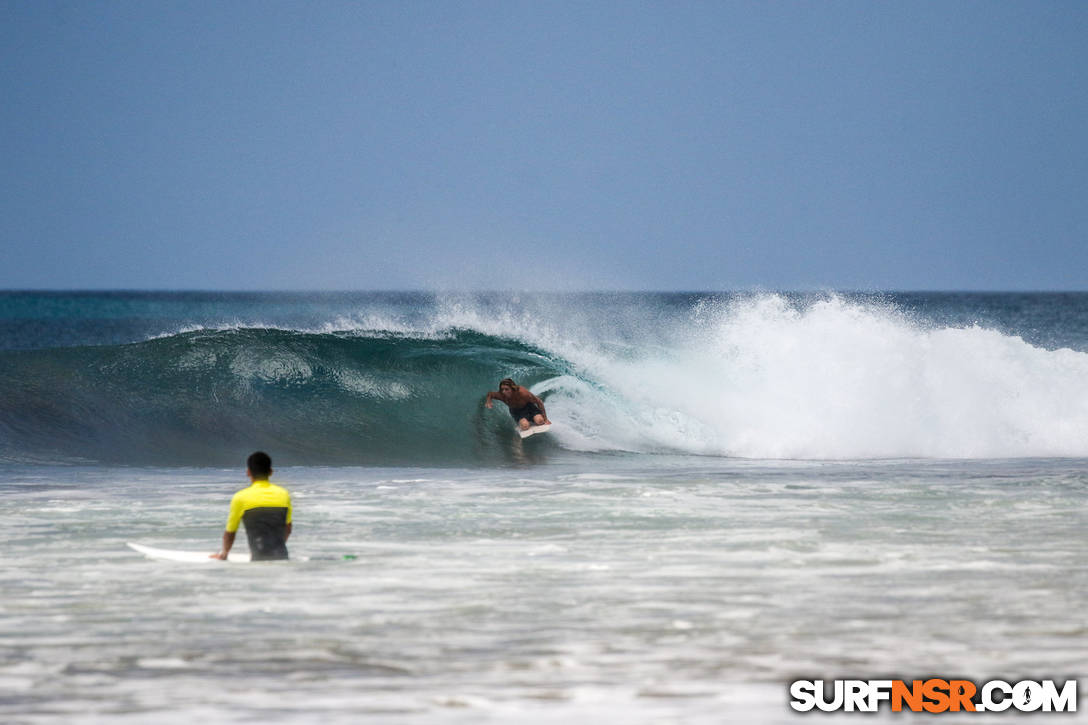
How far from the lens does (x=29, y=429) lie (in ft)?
65.7

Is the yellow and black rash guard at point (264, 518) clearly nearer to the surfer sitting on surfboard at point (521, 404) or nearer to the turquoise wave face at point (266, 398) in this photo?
the turquoise wave face at point (266, 398)

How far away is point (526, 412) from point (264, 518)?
402 inches

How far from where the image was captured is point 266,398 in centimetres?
2230

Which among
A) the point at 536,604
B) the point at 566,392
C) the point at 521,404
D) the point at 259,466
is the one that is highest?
the point at 566,392

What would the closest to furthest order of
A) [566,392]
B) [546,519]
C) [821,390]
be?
[546,519] → [821,390] → [566,392]

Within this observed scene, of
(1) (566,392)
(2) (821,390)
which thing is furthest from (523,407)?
(2) (821,390)

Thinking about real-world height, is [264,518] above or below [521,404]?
below

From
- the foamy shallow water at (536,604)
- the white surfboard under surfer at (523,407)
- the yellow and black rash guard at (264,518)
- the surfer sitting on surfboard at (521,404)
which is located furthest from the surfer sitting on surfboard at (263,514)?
the surfer sitting on surfboard at (521,404)

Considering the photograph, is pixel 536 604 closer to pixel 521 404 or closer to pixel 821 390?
pixel 521 404

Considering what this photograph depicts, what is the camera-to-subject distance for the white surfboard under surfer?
19047 millimetres

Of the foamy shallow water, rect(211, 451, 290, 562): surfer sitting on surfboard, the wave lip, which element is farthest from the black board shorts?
rect(211, 451, 290, 562): surfer sitting on surfboard

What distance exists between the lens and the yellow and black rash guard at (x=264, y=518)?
9.38m

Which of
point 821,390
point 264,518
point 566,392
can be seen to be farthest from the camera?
point 566,392

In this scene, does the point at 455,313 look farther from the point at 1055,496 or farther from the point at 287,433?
the point at 1055,496
